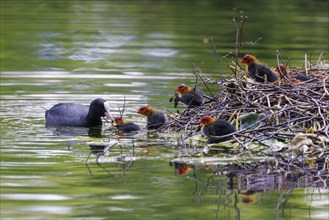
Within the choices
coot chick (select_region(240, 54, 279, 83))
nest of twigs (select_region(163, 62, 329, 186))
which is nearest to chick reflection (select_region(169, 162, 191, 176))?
nest of twigs (select_region(163, 62, 329, 186))

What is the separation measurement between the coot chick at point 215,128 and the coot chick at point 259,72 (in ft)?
4.37

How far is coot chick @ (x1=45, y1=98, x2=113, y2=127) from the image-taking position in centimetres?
1308

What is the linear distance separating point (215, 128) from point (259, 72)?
181 centimetres

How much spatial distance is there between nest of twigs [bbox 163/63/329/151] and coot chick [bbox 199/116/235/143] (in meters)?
0.13

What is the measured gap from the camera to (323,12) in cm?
2981

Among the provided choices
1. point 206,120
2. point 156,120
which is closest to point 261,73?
point 156,120

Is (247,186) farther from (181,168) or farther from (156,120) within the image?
(156,120)

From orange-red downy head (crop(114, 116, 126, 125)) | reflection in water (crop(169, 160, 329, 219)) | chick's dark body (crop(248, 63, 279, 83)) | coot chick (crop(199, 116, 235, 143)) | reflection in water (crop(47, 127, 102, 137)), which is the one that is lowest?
reflection in water (crop(47, 127, 102, 137))

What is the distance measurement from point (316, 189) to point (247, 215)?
119 centimetres

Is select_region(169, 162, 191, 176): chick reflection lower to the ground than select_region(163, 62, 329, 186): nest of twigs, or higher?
lower

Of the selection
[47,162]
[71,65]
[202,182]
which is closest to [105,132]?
[47,162]

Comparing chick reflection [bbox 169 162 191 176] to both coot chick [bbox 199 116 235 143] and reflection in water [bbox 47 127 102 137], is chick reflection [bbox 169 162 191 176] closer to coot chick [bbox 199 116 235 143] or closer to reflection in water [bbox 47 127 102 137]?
coot chick [bbox 199 116 235 143]

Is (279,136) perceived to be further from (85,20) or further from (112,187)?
(85,20)

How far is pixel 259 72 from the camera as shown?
1259 centimetres
